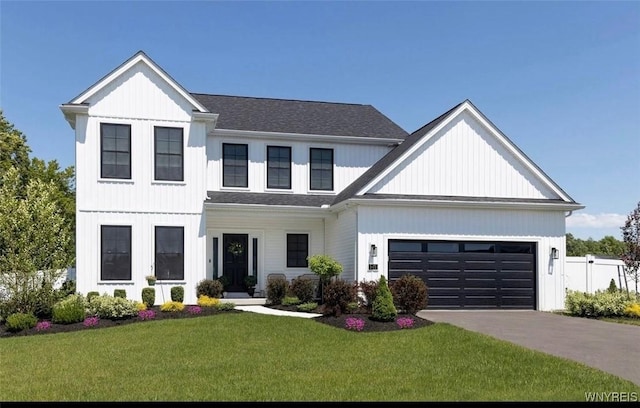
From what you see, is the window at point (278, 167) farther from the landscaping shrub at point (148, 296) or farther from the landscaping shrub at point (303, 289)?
the landscaping shrub at point (148, 296)

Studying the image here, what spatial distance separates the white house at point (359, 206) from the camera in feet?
63.5

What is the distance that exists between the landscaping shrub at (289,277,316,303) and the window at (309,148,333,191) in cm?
443

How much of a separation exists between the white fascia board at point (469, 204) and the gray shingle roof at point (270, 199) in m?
3.24

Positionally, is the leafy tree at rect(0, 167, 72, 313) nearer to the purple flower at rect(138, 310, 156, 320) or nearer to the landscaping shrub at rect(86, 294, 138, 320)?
the landscaping shrub at rect(86, 294, 138, 320)

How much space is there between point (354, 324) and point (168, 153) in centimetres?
922

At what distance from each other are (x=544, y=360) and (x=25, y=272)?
1434cm

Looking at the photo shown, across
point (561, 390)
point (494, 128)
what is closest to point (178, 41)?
point (494, 128)

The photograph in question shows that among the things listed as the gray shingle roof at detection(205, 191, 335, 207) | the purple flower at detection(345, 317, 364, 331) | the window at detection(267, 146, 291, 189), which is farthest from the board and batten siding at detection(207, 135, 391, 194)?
the purple flower at detection(345, 317, 364, 331)

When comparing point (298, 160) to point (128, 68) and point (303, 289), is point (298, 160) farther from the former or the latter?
point (128, 68)

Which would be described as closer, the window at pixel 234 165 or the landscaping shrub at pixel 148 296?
the landscaping shrub at pixel 148 296

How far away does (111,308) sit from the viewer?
663 inches

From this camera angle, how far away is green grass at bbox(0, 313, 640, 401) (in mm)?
9062

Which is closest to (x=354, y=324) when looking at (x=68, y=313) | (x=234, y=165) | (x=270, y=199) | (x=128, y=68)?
(x=68, y=313)

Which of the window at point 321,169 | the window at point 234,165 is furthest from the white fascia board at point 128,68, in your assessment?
the window at point 321,169
